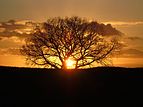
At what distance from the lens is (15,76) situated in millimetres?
14172

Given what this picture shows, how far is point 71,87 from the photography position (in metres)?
13.5

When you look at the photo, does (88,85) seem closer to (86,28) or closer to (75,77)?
(75,77)

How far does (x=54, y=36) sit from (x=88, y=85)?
2955cm

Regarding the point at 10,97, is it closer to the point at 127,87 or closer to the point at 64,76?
the point at 64,76

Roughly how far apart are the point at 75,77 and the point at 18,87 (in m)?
2.33

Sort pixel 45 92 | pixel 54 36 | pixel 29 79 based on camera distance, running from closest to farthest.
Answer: pixel 45 92 → pixel 29 79 → pixel 54 36

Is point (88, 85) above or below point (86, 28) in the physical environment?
below

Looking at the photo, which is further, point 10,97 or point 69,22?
point 69,22

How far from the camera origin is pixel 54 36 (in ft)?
141

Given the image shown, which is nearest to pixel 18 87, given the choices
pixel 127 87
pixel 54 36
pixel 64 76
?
pixel 64 76

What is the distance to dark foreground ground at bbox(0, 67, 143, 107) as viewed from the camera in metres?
12.3

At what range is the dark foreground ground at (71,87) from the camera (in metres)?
12.3

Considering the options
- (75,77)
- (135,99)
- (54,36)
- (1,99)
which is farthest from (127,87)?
(54,36)

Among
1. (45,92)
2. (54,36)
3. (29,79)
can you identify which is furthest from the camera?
(54,36)
